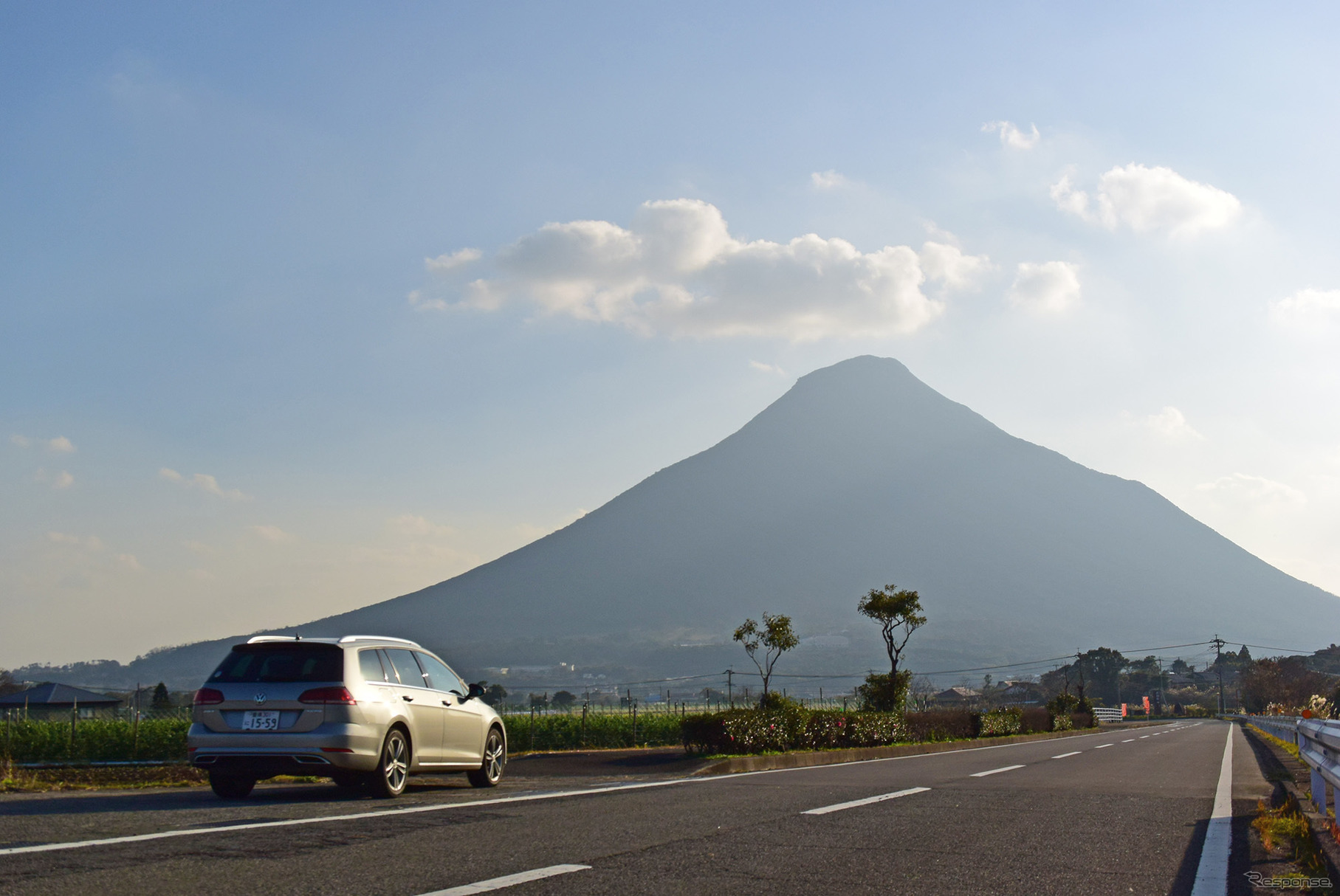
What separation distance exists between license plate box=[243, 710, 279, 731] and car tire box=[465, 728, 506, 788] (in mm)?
2757

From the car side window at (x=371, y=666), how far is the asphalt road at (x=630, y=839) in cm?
112

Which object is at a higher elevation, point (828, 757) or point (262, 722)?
point (262, 722)

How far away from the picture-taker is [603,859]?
646 cm

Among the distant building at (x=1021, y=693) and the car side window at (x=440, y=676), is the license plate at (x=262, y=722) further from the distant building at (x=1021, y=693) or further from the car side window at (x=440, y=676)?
the distant building at (x=1021, y=693)

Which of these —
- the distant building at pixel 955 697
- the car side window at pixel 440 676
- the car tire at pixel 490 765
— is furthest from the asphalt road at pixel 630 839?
the distant building at pixel 955 697

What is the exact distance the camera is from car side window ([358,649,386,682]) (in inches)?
417

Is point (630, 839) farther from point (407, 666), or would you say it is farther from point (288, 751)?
point (407, 666)

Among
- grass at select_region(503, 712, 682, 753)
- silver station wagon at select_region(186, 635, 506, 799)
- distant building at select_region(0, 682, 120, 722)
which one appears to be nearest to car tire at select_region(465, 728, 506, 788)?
silver station wagon at select_region(186, 635, 506, 799)

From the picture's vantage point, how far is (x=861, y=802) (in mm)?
10242

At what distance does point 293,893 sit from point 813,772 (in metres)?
11.1

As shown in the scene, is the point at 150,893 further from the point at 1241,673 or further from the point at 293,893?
the point at 1241,673

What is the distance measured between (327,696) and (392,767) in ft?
3.29

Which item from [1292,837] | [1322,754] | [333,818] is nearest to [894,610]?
[1322,754]

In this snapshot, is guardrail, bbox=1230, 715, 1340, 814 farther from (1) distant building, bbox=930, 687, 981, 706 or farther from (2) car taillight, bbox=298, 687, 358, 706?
(1) distant building, bbox=930, 687, 981, 706
